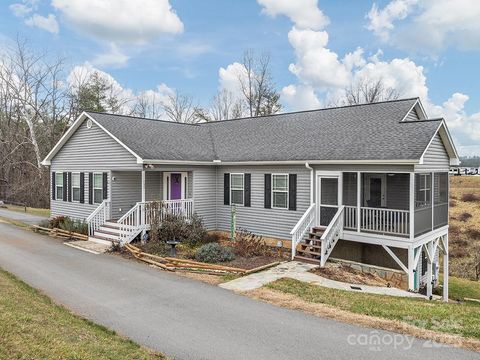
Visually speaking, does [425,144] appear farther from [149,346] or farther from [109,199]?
[109,199]

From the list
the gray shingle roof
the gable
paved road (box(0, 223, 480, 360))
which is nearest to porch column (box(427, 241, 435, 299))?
the gray shingle roof

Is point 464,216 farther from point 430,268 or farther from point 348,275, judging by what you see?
point 348,275

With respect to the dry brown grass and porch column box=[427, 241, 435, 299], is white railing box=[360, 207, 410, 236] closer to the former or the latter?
porch column box=[427, 241, 435, 299]

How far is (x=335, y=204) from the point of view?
1466 cm

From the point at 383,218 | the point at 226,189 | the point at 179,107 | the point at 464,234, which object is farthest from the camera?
the point at 179,107

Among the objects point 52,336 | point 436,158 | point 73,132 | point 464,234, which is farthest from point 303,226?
point 464,234

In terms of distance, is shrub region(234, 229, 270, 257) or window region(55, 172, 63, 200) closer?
shrub region(234, 229, 270, 257)

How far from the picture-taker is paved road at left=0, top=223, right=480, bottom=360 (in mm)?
6199

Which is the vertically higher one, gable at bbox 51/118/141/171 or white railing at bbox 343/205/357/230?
gable at bbox 51/118/141/171

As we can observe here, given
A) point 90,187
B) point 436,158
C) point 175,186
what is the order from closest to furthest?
point 436,158 → point 175,186 → point 90,187

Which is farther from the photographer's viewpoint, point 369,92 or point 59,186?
point 369,92

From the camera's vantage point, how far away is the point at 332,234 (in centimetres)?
1323

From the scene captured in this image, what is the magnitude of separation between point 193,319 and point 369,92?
40596mm

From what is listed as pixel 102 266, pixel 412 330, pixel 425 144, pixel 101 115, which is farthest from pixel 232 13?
pixel 412 330
